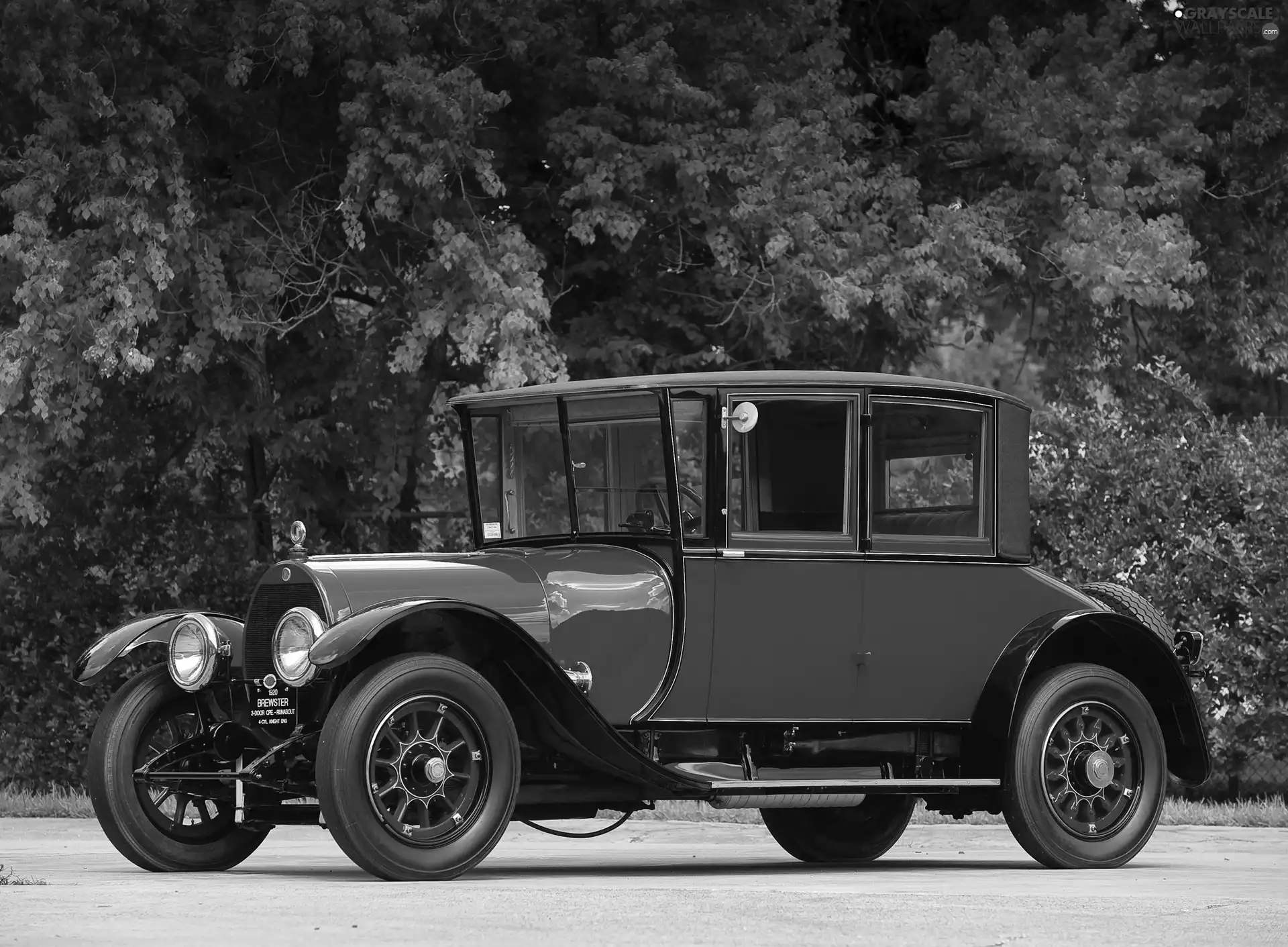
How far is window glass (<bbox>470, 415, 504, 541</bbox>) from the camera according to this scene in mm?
10664

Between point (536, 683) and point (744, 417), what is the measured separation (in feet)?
4.98

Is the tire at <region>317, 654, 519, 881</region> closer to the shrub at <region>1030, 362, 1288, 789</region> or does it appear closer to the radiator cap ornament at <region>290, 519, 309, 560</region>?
the radiator cap ornament at <region>290, 519, 309, 560</region>

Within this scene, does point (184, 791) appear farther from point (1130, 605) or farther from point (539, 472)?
point (1130, 605)

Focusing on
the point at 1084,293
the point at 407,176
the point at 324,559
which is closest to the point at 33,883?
the point at 324,559

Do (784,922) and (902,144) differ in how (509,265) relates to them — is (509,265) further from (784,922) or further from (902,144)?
(784,922)

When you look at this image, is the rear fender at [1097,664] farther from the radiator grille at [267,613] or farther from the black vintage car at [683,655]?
the radiator grille at [267,613]

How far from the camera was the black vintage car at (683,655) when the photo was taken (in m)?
8.98

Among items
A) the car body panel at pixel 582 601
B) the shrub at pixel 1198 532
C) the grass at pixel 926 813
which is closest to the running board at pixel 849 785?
the car body panel at pixel 582 601

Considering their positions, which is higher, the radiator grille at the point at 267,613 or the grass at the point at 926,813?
the radiator grille at the point at 267,613

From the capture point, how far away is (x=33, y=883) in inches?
343

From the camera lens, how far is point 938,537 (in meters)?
10.3

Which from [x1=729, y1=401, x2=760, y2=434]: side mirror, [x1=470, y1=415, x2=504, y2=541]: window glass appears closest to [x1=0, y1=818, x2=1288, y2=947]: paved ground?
[x1=470, y1=415, x2=504, y2=541]: window glass

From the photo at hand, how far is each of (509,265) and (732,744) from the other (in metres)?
6.42

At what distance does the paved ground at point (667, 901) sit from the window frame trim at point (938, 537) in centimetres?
148
